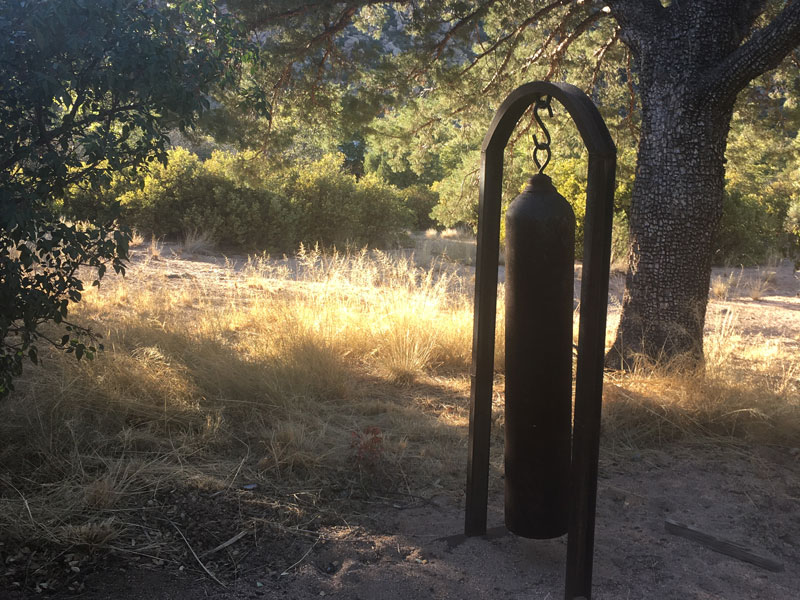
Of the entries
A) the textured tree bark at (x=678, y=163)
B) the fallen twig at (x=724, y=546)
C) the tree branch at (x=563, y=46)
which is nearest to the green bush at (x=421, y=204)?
the tree branch at (x=563, y=46)

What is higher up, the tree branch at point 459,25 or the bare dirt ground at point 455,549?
the tree branch at point 459,25

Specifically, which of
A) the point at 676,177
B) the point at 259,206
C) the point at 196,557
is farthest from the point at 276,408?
the point at 259,206

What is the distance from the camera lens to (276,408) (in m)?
4.66

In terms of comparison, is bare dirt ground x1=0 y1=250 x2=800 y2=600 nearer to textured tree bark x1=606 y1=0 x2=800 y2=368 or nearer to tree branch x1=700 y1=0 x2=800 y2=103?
textured tree bark x1=606 y1=0 x2=800 y2=368

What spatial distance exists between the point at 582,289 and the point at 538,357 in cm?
46

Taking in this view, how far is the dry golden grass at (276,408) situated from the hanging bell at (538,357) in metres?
1.01

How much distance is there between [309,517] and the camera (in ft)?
11.3

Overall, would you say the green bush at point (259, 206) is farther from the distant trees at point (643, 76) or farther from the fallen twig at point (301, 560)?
the fallen twig at point (301, 560)

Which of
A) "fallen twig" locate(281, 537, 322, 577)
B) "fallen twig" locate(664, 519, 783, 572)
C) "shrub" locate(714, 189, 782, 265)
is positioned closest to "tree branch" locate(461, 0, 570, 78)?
"fallen twig" locate(664, 519, 783, 572)

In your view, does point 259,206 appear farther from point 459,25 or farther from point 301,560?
point 301,560

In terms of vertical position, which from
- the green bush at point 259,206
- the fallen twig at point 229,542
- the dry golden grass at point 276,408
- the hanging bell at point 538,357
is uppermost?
the green bush at point 259,206

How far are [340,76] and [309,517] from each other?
17.9 ft

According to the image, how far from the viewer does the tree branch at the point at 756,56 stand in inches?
174

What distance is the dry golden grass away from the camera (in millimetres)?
3580
